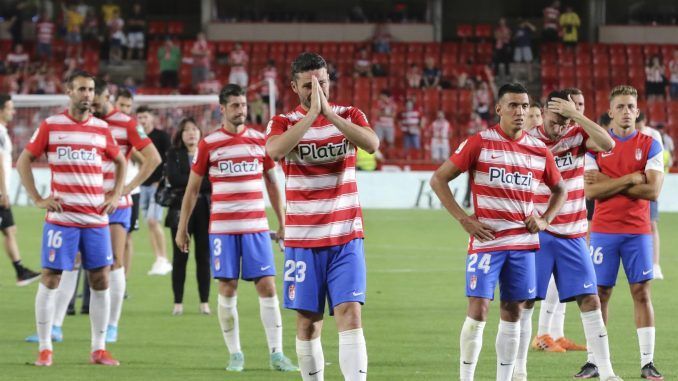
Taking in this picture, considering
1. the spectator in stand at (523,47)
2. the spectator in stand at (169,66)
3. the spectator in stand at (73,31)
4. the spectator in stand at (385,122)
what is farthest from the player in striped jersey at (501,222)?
the spectator in stand at (73,31)

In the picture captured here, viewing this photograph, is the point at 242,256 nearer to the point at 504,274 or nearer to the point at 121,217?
the point at 121,217

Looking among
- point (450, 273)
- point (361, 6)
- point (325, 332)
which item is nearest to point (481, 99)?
point (361, 6)

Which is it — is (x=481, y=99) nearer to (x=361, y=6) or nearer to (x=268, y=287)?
(x=361, y=6)

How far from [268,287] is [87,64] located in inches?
1219

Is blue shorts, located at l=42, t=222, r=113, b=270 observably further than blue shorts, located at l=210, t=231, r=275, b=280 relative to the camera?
No

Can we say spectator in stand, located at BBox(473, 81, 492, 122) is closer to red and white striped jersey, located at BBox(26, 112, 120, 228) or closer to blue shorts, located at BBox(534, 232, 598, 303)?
red and white striped jersey, located at BBox(26, 112, 120, 228)

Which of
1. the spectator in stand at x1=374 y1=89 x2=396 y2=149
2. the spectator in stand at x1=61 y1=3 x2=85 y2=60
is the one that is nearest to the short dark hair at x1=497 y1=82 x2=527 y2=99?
the spectator in stand at x1=374 y1=89 x2=396 y2=149

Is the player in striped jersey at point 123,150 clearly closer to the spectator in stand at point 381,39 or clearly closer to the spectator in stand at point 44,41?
the spectator in stand at point 381,39

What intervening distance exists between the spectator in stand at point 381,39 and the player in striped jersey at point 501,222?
31.7m

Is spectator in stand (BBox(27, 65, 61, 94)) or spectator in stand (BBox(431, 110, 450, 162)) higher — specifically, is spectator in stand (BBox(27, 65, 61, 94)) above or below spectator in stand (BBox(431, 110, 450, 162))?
above

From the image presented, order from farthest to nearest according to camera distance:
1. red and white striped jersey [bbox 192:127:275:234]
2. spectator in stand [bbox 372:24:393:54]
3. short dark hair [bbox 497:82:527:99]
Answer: spectator in stand [bbox 372:24:393:54]
red and white striped jersey [bbox 192:127:275:234]
short dark hair [bbox 497:82:527:99]

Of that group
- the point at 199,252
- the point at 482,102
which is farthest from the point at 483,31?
the point at 199,252

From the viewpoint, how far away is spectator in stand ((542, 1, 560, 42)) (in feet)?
132

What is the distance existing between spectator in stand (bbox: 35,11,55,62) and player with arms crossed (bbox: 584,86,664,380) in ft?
105
